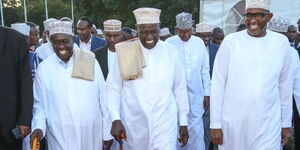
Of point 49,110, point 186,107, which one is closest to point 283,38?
point 186,107

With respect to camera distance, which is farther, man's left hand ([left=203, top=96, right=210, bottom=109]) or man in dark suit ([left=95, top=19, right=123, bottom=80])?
man's left hand ([left=203, top=96, right=210, bottom=109])

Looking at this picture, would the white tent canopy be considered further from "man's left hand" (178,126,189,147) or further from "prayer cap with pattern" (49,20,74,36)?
"prayer cap with pattern" (49,20,74,36)

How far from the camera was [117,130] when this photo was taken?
15.5 feet

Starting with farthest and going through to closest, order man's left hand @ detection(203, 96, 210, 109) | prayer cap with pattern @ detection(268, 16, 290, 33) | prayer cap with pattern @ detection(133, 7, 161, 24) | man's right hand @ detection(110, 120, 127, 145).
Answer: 1. man's left hand @ detection(203, 96, 210, 109)
2. prayer cap with pattern @ detection(268, 16, 290, 33)
3. prayer cap with pattern @ detection(133, 7, 161, 24)
4. man's right hand @ detection(110, 120, 127, 145)

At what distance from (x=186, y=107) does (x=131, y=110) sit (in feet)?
2.03

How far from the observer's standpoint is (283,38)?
4.57 meters

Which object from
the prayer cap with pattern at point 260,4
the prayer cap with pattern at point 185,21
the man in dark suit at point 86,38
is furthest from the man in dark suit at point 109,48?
the prayer cap with pattern at point 260,4

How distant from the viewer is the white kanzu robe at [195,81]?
281 inches

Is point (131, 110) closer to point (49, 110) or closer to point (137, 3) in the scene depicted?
point (49, 110)

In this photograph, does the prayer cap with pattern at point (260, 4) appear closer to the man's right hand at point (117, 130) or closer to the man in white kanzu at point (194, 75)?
the man's right hand at point (117, 130)

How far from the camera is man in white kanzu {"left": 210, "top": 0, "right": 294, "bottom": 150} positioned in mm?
4457

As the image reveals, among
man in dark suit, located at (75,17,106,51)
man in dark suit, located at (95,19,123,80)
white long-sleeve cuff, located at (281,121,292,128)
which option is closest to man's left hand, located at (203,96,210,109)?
man in dark suit, located at (95,19,123,80)

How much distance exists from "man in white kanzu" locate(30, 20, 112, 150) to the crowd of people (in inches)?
0.4

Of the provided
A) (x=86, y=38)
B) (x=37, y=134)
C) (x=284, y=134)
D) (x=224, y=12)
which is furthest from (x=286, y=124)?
(x=224, y=12)
